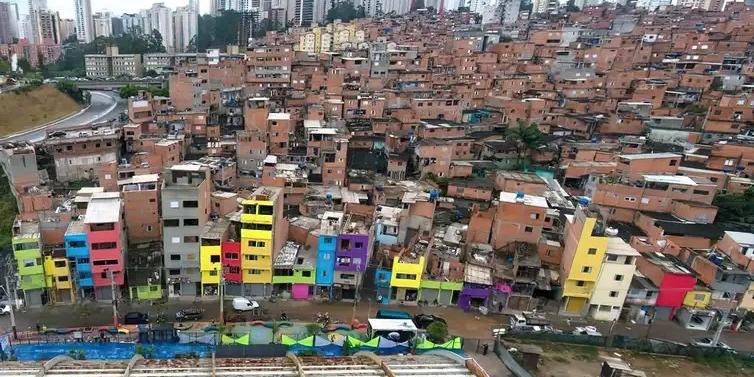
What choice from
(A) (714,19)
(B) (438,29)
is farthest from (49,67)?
(A) (714,19)

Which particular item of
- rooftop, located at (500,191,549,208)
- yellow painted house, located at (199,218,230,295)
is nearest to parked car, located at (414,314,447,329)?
rooftop, located at (500,191,549,208)

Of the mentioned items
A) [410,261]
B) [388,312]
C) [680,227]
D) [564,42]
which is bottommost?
[388,312]

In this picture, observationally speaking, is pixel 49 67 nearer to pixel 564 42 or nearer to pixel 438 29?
pixel 438 29

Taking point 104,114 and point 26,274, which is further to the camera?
point 104,114

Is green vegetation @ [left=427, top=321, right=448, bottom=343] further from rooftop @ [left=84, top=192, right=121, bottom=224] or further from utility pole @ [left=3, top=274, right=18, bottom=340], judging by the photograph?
utility pole @ [left=3, top=274, right=18, bottom=340]

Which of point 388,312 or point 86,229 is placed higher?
point 86,229

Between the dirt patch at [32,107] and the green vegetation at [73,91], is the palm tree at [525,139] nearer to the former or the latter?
the dirt patch at [32,107]

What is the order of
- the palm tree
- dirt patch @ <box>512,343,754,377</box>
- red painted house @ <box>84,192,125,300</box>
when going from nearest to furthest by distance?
dirt patch @ <box>512,343,754,377</box>
red painted house @ <box>84,192,125,300</box>
the palm tree

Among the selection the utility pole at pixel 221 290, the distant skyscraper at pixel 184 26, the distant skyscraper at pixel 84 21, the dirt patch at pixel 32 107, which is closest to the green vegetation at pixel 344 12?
the distant skyscraper at pixel 184 26
